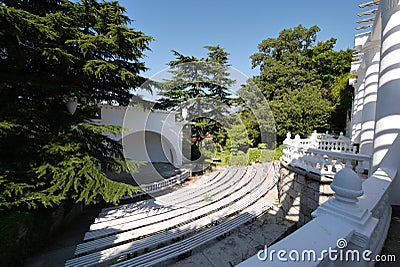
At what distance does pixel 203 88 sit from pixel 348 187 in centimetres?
1124

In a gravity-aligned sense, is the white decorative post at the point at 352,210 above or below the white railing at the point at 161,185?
above

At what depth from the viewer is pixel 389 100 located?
2.75m

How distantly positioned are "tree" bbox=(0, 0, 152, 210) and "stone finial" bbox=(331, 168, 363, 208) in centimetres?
449

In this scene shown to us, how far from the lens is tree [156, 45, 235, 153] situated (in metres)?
11.0

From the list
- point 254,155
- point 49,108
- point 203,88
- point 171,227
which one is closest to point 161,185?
point 171,227

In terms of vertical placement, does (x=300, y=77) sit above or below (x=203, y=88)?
above

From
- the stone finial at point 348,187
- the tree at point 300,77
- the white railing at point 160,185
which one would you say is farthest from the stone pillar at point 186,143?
the stone finial at point 348,187

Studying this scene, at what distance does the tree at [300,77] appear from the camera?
13.1 meters

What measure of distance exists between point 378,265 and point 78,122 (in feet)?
19.4

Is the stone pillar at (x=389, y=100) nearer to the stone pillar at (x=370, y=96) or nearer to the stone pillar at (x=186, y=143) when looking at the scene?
the stone pillar at (x=370, y=96)

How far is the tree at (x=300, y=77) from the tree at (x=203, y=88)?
4827 mm

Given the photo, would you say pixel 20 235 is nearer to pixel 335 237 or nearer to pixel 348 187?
pixel 335 237

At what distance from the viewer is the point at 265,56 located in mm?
16641

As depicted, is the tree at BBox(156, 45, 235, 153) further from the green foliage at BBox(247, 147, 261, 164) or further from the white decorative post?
the white decorative post
